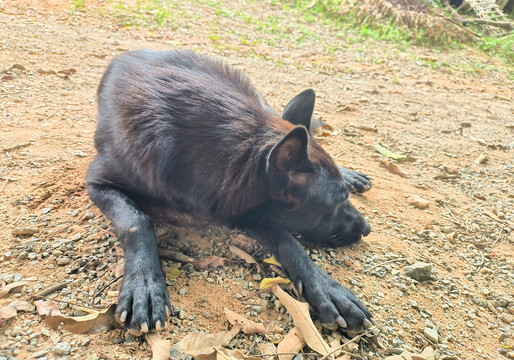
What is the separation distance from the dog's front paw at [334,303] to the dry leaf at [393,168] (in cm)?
184

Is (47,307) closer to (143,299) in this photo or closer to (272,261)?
(143,299)

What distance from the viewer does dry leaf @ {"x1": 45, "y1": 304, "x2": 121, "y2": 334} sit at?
69.8 inches

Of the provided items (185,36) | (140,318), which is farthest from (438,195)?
(185,36)

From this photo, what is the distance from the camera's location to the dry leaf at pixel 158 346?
1719mm

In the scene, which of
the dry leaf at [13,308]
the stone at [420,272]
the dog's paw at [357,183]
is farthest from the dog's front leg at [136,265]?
the dog's paw at [357,183]

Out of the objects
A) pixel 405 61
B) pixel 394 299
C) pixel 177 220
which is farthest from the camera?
pixel 405 61

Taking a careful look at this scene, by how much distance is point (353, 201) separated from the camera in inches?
125

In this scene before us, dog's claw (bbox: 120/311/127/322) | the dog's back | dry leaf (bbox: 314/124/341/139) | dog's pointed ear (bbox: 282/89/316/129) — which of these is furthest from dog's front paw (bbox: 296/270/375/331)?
dry leaf (bbox: 314/124/341/139)

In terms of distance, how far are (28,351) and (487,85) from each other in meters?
7.59

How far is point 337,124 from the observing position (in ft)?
14.9

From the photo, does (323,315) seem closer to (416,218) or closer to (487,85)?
(416,218)

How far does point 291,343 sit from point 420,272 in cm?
105

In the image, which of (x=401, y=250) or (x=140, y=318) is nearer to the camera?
(x=140, y=318)

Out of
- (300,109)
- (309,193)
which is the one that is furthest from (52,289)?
(300,109)
